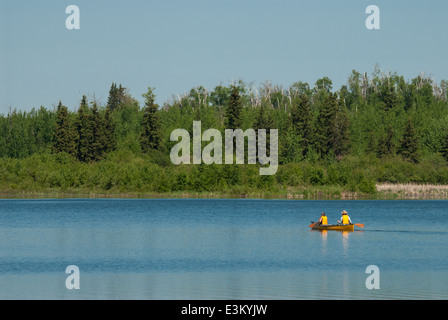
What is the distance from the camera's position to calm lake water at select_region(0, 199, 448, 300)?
1210 inches

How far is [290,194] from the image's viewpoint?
106 metres

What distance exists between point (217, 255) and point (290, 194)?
64.1m

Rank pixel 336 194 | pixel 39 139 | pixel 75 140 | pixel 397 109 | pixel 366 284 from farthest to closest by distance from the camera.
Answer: pixel 397 109, pixel 39 139, pixel 75 140, pixel 336 194, pixel 366 284

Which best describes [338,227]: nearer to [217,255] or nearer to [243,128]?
[217,255]

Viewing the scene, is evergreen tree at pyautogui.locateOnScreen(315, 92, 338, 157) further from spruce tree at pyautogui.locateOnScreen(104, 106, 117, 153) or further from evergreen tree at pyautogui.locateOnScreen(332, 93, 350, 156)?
Answer: spruce tree at pyautogui.locateOnScreen(104, 106, 117, 153)

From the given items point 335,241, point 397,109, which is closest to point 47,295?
point 335,241

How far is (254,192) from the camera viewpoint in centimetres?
10681

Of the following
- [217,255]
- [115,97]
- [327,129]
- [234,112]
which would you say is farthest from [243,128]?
[217,255]

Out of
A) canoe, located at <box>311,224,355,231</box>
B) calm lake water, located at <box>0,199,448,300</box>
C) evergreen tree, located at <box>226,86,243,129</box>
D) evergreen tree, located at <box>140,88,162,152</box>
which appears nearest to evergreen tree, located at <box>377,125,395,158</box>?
evergreen tree, located at <box>226,86,243,129</box>

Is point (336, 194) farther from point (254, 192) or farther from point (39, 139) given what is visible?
point (39, 139)

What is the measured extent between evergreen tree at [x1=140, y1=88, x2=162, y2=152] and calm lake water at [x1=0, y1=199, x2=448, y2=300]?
175 feet

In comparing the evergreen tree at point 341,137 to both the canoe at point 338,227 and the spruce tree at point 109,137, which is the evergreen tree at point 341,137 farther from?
the canoe at point 338,227
